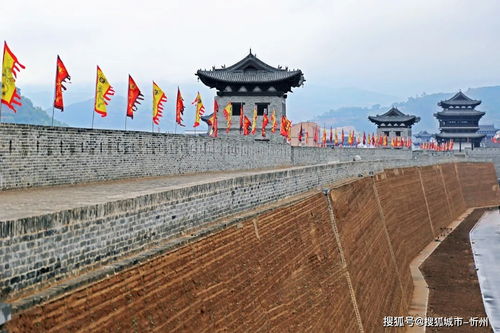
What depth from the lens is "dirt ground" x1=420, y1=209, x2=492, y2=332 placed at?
17797 millimetres

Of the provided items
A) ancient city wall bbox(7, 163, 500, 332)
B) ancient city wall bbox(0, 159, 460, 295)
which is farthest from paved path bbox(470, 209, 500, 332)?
ancient city wall bbox(0, 159, 460, 295)

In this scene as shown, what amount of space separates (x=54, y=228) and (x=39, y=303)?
80 cm

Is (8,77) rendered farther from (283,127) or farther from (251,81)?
(251,81)

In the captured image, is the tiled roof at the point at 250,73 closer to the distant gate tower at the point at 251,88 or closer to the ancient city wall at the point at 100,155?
the distant gate tower at the point at 251,88

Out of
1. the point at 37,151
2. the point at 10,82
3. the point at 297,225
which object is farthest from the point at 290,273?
the point at 10,82

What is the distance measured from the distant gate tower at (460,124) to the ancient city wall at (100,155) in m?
56.0

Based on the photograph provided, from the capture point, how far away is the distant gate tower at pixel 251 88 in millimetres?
33688

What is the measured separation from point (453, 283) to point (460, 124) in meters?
54.7

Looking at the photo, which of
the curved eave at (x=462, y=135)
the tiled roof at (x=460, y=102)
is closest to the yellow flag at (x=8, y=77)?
the curved eave at (x=462, y=135)

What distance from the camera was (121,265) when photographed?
575 centimetres

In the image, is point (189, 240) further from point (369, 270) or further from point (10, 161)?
point (369, 270)

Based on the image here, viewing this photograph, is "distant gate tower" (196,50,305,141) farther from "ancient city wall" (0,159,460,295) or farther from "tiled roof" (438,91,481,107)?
"tiled roof" (438,91,481,107)

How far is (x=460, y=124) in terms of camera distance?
7050cm

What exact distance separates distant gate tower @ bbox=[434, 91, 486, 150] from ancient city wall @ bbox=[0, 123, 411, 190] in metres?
56.0
